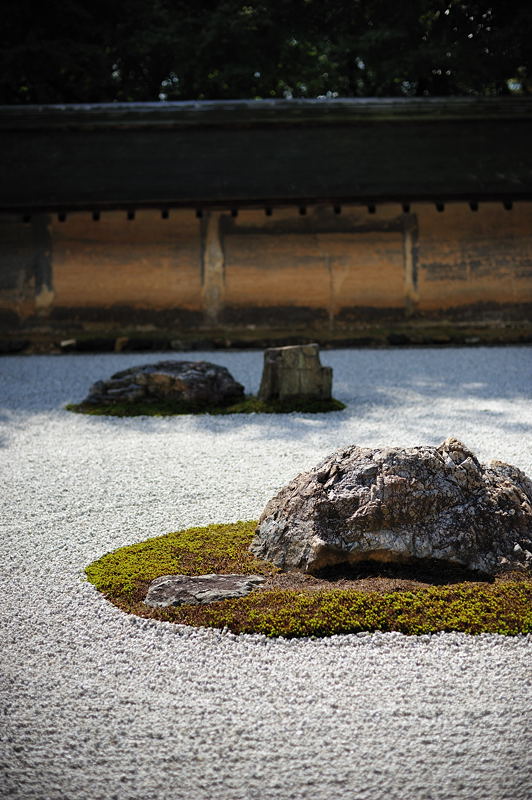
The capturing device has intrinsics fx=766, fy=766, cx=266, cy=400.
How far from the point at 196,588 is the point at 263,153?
10.7 meters

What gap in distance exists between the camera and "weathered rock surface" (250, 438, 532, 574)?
119 inches

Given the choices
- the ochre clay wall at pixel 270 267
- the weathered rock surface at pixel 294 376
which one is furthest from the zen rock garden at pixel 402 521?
the ochre clay wall at pixel 270 267

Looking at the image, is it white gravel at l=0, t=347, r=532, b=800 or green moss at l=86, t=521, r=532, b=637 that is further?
green moss at l=86, t=521, r=532, b=637

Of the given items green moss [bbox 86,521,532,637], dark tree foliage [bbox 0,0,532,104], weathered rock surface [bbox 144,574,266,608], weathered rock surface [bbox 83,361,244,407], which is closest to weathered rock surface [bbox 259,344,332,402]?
weathered rock surface [bbox 83,361,244,407]

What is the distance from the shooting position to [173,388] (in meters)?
7.42

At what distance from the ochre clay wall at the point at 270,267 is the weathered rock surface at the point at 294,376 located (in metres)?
5.23

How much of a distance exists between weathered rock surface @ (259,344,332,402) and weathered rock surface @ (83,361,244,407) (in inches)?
17.2

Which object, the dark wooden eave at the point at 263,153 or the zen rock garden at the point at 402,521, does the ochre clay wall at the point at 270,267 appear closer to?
the dark wooden eave at the point at 263,153

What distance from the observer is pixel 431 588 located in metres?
2.88

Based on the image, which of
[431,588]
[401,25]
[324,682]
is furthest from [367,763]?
[401,25]

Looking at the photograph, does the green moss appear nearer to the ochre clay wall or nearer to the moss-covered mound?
the moss-covered mound

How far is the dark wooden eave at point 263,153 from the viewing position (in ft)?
39.8

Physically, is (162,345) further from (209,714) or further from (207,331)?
(209,714)

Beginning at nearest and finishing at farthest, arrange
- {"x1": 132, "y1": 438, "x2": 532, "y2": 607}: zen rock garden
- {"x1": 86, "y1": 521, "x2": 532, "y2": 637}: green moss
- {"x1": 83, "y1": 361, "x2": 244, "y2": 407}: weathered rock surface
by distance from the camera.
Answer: {"x1": 86, "y1": 521, "x2": 532, "y2": 637}: green moss
{"x1": 132, "y1": 438, "x2": 532, "y2": 607}: zen rock garden
{"x1": 83, "y1": 361, "x2": 244, "y2": 407}: weathered rock surface
